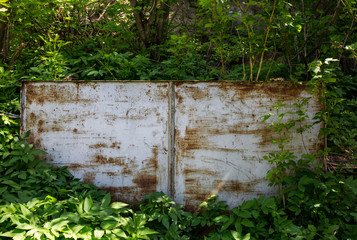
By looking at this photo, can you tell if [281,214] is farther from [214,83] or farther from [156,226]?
[214,83]

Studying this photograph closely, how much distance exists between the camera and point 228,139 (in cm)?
301

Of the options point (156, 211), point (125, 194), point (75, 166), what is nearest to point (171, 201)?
point (156, 211)

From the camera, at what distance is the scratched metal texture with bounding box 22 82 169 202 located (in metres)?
3.03

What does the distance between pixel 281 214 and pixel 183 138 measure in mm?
1184

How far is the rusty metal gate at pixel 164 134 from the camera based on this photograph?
118 inches

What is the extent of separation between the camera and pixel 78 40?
4.37m

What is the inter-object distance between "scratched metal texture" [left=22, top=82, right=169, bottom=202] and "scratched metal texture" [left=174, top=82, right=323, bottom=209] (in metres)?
0.23

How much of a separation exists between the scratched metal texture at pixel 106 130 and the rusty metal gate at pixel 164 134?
0.03 feet

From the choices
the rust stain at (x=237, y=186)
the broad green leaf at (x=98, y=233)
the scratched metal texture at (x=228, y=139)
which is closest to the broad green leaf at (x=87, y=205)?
the broad green leaf at (x=98, y=233)

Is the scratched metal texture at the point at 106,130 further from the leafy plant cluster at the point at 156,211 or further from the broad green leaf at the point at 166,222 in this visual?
the broad green leaf at the point at 166,222

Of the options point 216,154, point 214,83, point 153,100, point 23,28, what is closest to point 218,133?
point 216,154

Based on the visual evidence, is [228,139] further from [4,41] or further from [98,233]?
[4,41]

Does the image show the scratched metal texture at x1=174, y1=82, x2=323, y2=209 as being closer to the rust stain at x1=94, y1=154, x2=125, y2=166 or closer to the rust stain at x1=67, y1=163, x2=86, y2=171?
the rust stain at x1=94, y1=154, x2=125, y2=166

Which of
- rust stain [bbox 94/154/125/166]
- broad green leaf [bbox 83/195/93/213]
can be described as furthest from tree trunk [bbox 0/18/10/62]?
broad green leaf [bbox 83/195/93/213]
